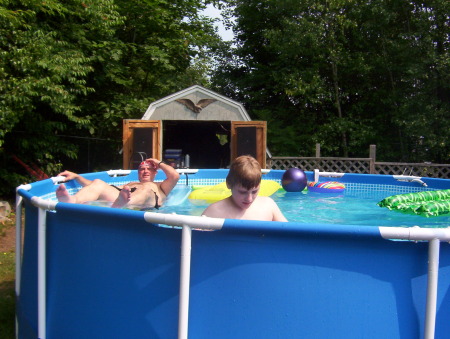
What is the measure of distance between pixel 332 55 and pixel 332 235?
15444 mm

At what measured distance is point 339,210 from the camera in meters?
5.49

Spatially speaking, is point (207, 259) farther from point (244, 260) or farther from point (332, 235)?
point (332, 235)

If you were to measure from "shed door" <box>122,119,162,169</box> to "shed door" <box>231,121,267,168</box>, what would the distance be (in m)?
1.88

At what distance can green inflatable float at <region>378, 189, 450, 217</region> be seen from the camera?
4.61m

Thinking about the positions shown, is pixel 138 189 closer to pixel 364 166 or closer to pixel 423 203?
pixel 423 203

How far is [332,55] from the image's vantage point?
16.2m

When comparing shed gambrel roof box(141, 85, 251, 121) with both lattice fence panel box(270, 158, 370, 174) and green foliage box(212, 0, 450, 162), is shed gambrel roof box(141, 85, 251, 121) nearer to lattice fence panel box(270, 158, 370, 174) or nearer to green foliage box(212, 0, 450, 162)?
lattice fence panel box(270, 158, 370, 174)

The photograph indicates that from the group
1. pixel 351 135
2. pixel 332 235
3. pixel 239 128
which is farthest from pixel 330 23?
pixel 332 235

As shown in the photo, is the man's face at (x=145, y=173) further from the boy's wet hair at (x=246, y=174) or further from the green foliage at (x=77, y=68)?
the green foliage at (x=77, y=68)

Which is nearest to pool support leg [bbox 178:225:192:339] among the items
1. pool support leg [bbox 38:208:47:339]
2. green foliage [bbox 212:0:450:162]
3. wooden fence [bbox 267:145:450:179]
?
pool support leg [bbox 38:208:47:339]

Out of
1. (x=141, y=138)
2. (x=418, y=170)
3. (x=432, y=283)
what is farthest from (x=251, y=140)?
(x=432, y=283)

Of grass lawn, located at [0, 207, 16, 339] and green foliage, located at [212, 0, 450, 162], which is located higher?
green foliage, located at [212, 0, 450, 162]

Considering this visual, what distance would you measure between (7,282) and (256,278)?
3566 millimetres

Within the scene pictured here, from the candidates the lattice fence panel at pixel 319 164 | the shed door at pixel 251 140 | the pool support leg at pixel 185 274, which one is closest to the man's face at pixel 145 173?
the pool support leg at pixel 185 274
